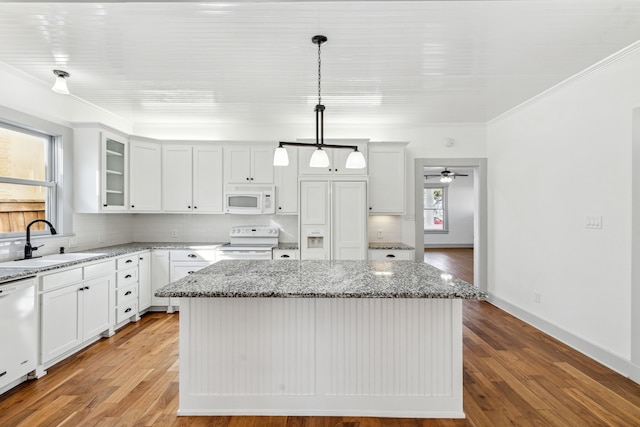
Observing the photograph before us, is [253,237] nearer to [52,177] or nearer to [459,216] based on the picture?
[52,177]

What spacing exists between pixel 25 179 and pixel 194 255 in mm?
1884

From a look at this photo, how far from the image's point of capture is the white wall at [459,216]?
38.3 ft

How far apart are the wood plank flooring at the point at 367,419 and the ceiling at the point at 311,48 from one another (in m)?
2.61

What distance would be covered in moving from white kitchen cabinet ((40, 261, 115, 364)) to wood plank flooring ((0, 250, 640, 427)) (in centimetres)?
18

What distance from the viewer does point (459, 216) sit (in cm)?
1168

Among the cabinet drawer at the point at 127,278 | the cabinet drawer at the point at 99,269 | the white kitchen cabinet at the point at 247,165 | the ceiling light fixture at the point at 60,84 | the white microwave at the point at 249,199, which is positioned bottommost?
the cabinet drawer at the point at 127,278

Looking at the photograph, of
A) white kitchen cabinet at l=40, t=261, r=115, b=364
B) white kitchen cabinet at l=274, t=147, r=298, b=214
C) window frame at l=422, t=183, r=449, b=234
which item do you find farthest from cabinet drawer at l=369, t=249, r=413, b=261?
window frame at l=422, t=183, r=449, b=234

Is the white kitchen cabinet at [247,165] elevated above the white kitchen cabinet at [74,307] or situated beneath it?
elevated above

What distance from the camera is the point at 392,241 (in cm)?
506

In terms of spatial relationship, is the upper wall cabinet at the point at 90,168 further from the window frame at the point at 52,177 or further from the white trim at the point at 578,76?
the white trim at the point at 578,76

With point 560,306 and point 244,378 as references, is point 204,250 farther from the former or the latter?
point 560,306

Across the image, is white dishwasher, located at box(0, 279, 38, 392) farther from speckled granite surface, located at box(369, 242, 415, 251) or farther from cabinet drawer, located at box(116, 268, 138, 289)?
speckled granite surface, located at box(369, 242, 415, 251)

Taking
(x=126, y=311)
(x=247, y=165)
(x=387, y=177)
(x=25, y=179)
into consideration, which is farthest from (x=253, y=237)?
(x=25, y=179)

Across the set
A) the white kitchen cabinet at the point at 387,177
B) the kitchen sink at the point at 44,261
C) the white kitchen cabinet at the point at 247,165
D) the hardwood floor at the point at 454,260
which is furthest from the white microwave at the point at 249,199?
the hardwood floor at the point at 454,260
